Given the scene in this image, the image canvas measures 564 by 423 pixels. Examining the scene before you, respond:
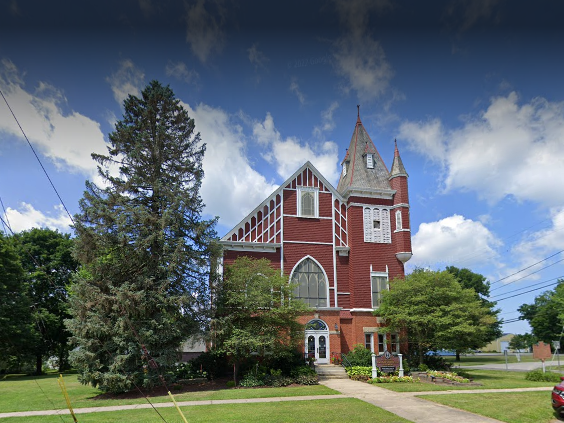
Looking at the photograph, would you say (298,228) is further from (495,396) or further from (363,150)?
(495,396)

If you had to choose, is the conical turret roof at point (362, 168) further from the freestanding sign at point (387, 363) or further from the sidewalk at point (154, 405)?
the sidewalk at point (154, 405)

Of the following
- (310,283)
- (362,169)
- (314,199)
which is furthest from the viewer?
(362,169)

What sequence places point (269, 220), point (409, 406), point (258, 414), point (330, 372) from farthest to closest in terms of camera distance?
1. point (269, 220)
2. point (330, 372)
3. point (409, 406)
4. point (258, 414)

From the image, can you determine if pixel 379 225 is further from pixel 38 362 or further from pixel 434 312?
pixel 38 362

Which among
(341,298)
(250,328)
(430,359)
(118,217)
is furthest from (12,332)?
(430,359)

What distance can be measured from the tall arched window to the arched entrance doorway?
1.62m

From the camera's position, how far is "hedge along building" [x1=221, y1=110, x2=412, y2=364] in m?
27.2

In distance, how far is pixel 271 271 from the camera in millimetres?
23547

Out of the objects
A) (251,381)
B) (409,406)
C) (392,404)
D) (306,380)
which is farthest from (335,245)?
(409,406)

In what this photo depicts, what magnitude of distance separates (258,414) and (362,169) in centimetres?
2212

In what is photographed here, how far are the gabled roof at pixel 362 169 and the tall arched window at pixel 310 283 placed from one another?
6.22 meters

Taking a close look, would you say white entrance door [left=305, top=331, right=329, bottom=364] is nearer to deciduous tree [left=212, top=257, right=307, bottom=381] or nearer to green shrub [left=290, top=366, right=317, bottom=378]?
deciduous tree [left=212, top=257, right=307, bottom=381]

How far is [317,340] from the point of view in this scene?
26062 millimetres

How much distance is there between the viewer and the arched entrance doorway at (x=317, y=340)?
2581cm
